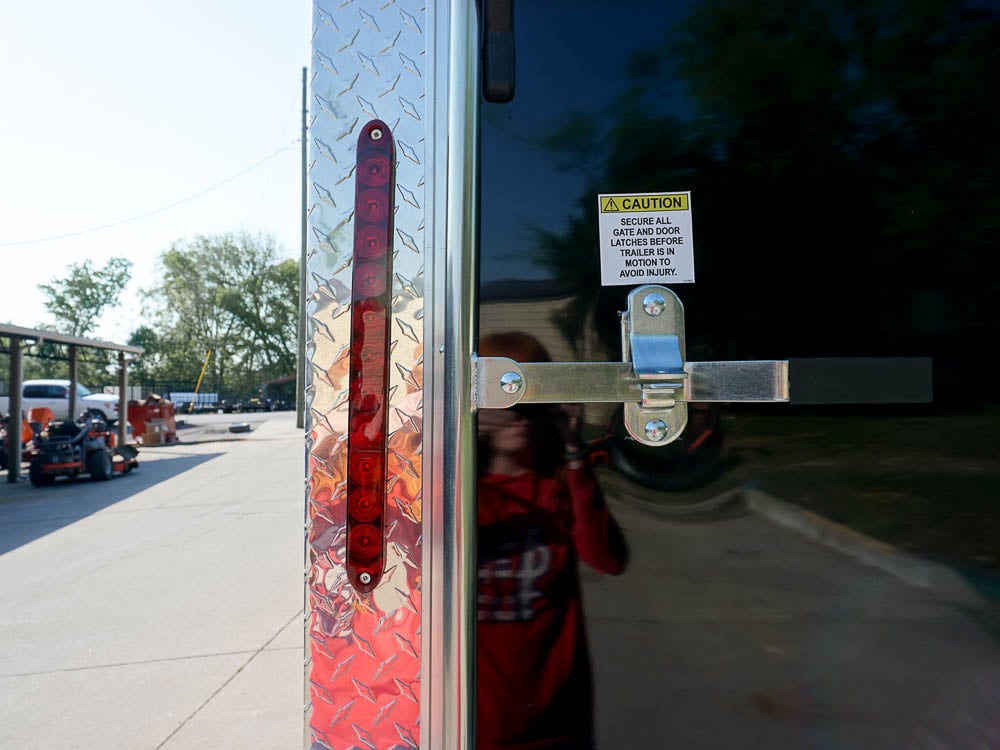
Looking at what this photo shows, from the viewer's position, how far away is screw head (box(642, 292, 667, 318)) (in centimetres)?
96

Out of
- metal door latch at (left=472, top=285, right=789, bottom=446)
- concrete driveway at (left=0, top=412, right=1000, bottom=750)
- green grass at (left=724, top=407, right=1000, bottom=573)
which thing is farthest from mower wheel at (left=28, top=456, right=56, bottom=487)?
green grass at (left=724, top=407, right=1000, bottom=573)

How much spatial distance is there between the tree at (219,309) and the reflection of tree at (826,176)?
50446mm

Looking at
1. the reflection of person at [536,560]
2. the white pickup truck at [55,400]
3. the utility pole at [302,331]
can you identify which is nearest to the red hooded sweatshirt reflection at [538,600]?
the reflection of person at [536,560]

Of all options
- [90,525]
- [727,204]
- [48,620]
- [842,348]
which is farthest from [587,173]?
[90,525]

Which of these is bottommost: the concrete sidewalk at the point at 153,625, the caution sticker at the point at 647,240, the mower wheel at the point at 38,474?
the concrete sidewalk at the point at 153,625

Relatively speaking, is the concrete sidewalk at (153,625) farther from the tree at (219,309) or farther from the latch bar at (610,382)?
the tree at (219,309)

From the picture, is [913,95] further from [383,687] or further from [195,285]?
[195,285]

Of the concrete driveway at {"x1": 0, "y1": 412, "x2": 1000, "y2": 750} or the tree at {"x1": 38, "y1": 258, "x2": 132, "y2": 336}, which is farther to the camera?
the tree at {"x1": 38, "y1": 258, "x2": 132, "y2": 336}

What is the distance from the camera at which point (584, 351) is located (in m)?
0.98

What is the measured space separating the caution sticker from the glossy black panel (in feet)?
0.06

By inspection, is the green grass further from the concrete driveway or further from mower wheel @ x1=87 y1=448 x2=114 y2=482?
mower wheel @ x1=87 y1=448 x2=114 y2=482

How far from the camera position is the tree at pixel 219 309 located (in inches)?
1928

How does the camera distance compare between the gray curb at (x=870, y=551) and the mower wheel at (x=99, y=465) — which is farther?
the mower wheel at (x=99, y=465)

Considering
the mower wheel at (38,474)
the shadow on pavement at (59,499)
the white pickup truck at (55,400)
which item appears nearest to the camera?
the shadow on pavement at (59,499)
